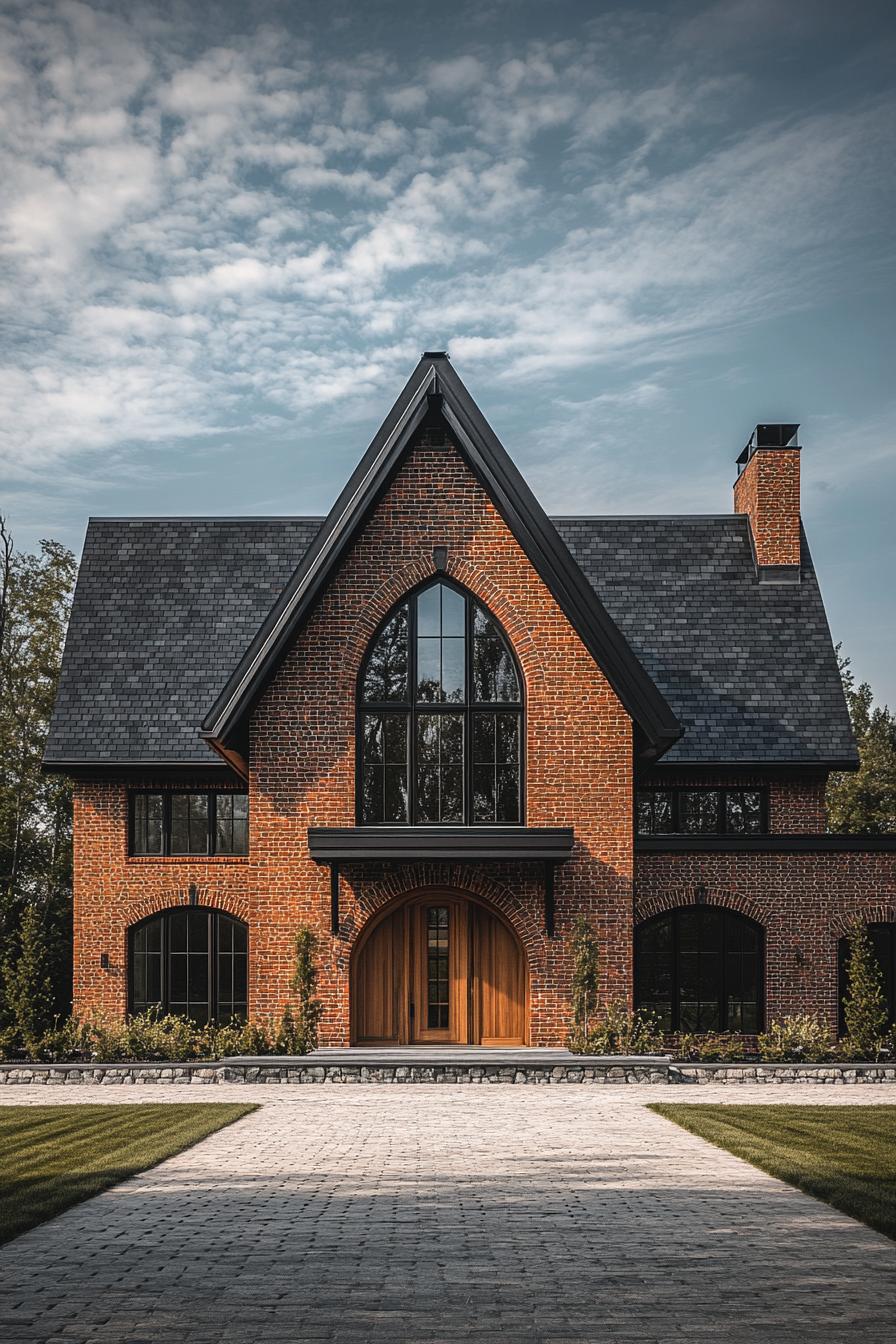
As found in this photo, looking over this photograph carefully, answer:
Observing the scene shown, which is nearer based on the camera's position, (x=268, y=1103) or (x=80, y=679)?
(x=268, y=1103)

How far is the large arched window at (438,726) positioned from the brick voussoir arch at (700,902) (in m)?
3.41

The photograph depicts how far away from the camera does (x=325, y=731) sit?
795 inches

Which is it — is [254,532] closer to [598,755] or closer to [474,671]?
[474,671]

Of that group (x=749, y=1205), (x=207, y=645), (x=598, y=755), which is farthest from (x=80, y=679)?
(x=749, y=1205)

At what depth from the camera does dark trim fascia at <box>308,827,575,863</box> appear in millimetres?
19141

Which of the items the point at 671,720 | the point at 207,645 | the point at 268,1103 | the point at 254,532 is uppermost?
the point at 254,532

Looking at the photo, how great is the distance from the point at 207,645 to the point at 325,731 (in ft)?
18.0

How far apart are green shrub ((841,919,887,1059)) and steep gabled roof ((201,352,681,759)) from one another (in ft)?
15.1

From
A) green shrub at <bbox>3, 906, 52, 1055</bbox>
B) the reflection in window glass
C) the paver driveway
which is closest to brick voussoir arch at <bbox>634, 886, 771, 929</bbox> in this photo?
the reflection in window glass

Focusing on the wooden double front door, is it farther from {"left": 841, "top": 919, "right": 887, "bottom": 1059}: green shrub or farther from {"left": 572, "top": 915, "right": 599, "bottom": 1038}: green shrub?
{"left": 841, "top": 919, "right": 887, "bottom": 1059}: green shrub

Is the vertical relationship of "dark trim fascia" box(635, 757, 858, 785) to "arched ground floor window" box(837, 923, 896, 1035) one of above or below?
above

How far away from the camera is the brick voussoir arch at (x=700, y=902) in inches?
871

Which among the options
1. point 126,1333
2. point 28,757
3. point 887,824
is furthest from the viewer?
point 887,824

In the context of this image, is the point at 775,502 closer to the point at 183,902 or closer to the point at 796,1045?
the point at 796,1045
